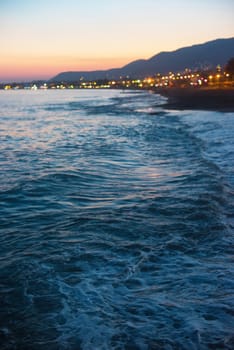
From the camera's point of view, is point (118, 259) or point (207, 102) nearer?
point (118, 259)

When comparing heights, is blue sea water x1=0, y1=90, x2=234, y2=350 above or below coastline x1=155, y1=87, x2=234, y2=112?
below

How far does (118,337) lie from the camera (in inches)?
165

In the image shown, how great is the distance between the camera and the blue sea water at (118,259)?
4297 mm

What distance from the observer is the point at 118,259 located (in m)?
6.16

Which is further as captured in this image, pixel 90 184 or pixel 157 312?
pixel 90 184

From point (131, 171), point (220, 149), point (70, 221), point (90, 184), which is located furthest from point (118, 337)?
point (220, 149)

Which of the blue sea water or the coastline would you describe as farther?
the coastline

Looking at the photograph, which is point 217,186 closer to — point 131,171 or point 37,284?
point 131,171

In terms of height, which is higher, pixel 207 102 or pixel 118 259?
pixel 207 102

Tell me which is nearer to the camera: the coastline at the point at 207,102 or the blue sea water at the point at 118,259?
the blue sea water at the point at 118,259

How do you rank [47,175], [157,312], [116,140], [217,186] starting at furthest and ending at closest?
[116,140] → [47,175] → [217,186] → [157,312]

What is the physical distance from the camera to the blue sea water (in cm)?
430

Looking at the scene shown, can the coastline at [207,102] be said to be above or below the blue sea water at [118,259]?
above

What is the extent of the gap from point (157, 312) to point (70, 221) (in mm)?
3885
